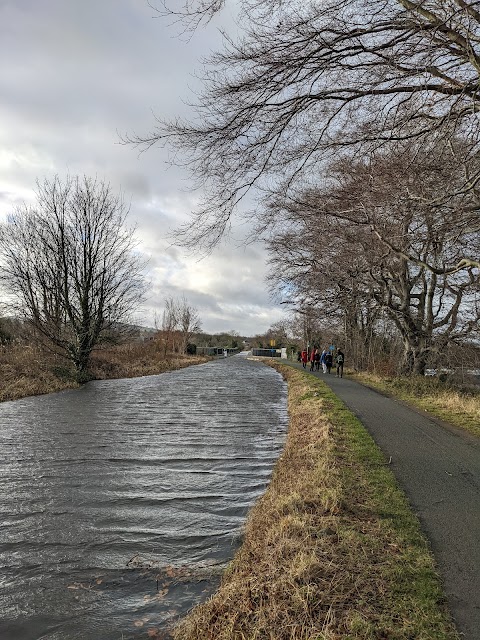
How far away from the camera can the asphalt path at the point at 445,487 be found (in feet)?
11.1

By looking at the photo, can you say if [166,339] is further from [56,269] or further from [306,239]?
[306,239]

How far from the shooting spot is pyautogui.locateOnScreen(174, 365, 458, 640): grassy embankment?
297 centimetres

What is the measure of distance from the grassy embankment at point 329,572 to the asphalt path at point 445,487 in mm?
135

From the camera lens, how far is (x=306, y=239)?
18594 millimetres

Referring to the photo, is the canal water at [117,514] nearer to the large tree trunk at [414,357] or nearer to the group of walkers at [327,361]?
the large tree trunk at [414,357]

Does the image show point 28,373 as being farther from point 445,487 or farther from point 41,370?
point 445,487

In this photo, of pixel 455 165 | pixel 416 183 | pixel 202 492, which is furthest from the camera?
pixel 416 183

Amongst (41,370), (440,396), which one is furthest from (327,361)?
(41,370)

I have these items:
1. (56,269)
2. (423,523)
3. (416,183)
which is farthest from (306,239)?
(423,523)

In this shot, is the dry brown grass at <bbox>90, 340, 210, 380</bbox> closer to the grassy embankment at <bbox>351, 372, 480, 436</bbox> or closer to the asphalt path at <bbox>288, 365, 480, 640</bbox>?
the grassy embankment at <bbox>351, 372, 480, 436</bbox>

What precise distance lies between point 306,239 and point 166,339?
3411 cm

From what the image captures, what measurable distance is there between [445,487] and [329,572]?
2767 mm

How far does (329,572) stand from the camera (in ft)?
11.7

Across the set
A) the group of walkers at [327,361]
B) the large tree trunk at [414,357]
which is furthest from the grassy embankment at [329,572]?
the group of walkers at [327,361]
